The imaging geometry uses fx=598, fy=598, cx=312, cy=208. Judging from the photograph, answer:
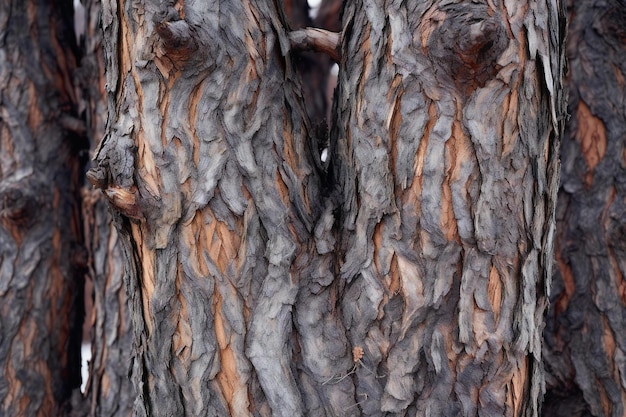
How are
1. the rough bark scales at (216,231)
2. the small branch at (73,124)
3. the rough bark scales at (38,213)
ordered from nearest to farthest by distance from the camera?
the rough bark scales at (216,231), the rough bark scales at (38,213), the small branch at (73,124)

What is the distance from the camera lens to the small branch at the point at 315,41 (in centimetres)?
164

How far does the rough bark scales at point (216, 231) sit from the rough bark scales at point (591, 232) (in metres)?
1.07

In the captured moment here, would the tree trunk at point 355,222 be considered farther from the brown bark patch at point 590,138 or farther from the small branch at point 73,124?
the small branch at point 73,124

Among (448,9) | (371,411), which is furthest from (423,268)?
(448,9)

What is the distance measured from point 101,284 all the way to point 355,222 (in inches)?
47.5

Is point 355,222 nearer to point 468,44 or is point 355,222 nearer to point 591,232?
point 468,44

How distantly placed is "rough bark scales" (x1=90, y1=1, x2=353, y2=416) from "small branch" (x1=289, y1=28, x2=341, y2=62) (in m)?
0.18

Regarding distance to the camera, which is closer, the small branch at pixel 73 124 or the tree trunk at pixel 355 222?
the tree trunk at pixel 355 222

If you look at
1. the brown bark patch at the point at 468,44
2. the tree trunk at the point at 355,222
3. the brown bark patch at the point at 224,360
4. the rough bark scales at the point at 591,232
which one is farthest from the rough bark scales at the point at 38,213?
the rough bark scales at the point at 591,232

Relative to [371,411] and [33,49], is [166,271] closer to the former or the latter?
[371,411]

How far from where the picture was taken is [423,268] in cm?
140

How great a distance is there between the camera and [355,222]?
1.48 meters

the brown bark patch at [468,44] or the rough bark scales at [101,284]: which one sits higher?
the brown bark patch at [468,44]

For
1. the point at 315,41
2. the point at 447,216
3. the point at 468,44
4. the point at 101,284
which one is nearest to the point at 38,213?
the point at 101,284
